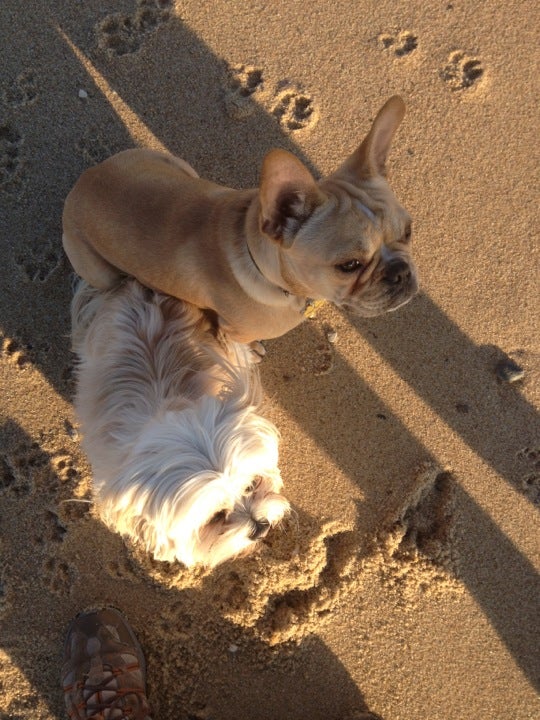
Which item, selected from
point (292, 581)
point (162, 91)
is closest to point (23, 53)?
point (162, 91)

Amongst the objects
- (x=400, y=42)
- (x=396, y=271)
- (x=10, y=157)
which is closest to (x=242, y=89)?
(x=400, y=42)

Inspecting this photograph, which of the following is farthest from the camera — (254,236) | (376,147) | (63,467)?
(63,467)

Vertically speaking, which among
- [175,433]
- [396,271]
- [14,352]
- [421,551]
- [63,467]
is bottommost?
[63,467]

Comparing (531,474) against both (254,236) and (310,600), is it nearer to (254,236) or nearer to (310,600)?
(310,600)

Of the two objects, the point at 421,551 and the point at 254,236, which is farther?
the point at 421,551

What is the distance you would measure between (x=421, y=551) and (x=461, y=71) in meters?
3.04

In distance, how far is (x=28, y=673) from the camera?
3.23m

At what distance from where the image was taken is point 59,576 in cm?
325

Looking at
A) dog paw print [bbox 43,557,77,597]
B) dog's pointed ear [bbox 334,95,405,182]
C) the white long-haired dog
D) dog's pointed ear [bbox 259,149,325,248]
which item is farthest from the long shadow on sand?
dog's pointed ear [bbox 334,95,405,182]

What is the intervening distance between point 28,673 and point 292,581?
66.1 inches

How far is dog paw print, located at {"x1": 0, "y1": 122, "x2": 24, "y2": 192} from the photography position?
3.48 meters

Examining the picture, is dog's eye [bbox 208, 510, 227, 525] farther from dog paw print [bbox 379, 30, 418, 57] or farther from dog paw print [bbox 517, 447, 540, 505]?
dog paw print [bbox 379, 30, 418, 57]

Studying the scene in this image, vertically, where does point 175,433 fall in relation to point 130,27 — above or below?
below

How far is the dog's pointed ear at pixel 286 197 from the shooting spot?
1996mm
